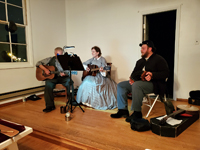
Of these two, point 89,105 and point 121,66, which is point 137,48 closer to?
point 121,66

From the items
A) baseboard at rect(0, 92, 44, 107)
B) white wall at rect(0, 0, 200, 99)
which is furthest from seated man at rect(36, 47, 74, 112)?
baseboard at rect(0, 92, 44, 107)

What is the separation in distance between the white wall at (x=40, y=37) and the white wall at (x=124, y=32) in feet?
1.01

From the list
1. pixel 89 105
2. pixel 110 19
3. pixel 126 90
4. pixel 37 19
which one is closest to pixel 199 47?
pixel 126 90

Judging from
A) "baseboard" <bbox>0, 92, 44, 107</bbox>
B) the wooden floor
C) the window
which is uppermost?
the window

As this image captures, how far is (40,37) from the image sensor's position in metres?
3.86

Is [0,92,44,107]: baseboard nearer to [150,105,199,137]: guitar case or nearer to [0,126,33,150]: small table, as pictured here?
[0,126,33,150]: small table

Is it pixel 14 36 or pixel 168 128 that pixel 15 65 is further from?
pixel 168 128

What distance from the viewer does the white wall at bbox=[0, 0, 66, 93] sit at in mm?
3264

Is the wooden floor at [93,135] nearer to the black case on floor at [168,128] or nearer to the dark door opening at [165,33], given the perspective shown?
the black case on floor at [168,128]

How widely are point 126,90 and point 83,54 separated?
2323 millimetres

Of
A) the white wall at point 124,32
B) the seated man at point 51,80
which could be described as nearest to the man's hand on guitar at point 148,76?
the white wall at point 124,32

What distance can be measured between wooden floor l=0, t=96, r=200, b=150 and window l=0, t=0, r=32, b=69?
126 cm

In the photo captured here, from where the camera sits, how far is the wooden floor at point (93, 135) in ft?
5.34

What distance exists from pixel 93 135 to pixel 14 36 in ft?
9.22
